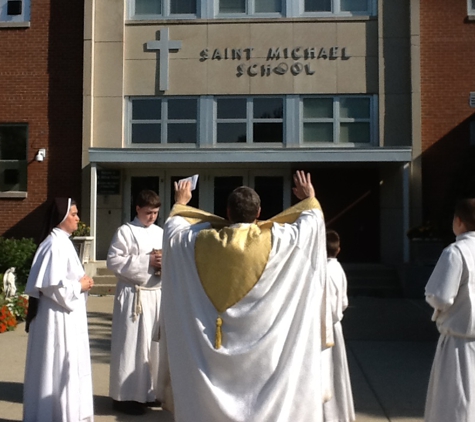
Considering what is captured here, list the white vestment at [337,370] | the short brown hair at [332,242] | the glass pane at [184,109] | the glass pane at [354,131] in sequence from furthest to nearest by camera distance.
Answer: the glass pane at [184,109] < the glass pane at [354,131] < the short brown hair at [332,242] < the white vestment at [337,370]

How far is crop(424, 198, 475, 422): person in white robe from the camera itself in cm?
409

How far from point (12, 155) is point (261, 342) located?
14423mm

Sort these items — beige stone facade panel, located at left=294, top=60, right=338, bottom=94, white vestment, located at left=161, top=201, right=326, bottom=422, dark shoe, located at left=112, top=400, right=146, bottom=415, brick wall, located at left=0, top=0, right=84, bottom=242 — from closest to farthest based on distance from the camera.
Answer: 1. white vestment, located at left=161, top=201, right=326, bottom=422
2. dark shoe, located at left=112, top=400, right=146, bottom=415
3. beige stone facade panel, located at left=294, top=60, right=338, bottom=94
4. brick wall, located at left=0, top=0, right=84, bottom=242

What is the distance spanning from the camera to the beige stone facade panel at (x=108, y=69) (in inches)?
648

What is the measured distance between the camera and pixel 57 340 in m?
5.12

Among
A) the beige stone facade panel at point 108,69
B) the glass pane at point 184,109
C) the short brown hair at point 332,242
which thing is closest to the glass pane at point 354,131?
the glass pane at point 184,109

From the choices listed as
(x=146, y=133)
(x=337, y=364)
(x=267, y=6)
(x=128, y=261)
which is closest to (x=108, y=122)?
(x=146, y=133)

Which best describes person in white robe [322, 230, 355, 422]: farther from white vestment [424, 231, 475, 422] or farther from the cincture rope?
the cincture rope

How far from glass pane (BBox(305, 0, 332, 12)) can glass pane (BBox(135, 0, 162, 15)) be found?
12.2 ft

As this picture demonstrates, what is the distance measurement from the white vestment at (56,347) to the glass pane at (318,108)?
A: 469 inches

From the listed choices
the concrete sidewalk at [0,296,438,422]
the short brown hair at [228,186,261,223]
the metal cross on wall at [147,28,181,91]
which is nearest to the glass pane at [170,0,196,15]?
the metal cross on wall at [147,28,181,91]

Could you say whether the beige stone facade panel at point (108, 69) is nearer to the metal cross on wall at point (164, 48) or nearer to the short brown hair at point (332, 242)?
the metal cross on wall at point (164, 48)

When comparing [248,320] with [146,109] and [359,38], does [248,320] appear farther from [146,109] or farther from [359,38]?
[359,38]

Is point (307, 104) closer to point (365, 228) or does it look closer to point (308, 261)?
point (365, 228)
